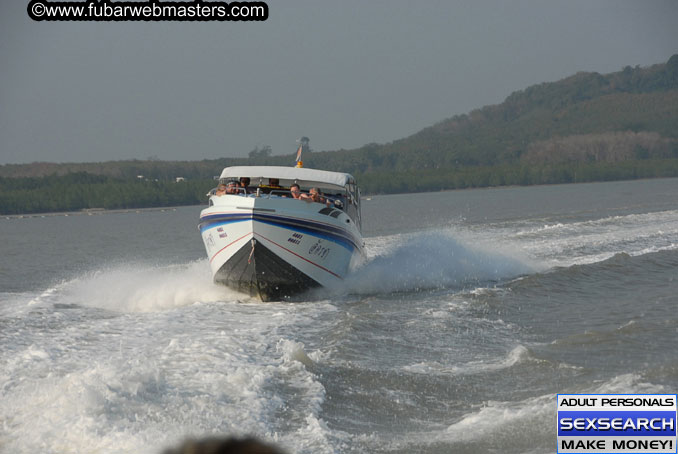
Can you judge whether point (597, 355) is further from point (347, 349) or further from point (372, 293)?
point (372, 293)

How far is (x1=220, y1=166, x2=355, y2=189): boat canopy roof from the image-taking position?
54.9ft

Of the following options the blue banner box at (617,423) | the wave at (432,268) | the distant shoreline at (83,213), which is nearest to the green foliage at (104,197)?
the distant shoreline at (83,213)

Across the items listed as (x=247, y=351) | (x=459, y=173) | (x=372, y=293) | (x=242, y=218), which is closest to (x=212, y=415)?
(x=247, y=351)

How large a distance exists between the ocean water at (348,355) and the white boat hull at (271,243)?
0.58 m

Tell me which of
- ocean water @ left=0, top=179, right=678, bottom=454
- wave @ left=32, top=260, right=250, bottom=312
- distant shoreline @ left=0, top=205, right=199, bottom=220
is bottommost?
distant shoreline @ left=0, top=205, right=199, bottom=220

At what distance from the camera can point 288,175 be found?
16.9 m

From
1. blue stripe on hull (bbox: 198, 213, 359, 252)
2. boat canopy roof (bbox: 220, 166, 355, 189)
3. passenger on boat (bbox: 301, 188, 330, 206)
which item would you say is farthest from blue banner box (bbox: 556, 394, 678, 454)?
boat canopy roof (bbox: 220, 166, 355, 189)

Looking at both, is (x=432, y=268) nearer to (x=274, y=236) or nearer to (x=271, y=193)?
(x=271, y=193)

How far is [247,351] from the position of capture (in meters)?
10.4

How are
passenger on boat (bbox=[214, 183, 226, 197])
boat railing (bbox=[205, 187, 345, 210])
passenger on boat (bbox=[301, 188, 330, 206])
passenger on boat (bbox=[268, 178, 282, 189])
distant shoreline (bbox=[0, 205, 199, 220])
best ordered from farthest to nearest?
distant shoreline (bbox=[0, 205, 199, 220]), passenger on boat (bbox=[268, 178, 282, 189]), passenger on boat (bbox=[214, 183, 226, 197]), boat railing (bbox=[205, 187, 345, 210]), passenger on boat (bbox=[301, 188, 330, 206])

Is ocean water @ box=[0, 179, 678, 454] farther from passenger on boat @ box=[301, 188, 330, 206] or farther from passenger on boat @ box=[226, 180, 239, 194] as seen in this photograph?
passenger on boat @ box=[226, 180, 239, 194]

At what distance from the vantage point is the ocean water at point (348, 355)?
711 cm

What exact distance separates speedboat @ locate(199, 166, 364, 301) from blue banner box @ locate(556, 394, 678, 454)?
26.9 ft

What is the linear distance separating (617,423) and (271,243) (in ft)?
30.4
